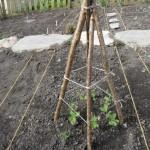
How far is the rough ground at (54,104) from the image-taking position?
3855mm

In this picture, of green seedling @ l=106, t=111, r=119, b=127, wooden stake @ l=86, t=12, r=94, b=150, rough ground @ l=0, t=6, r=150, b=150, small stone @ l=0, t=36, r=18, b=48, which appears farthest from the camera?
small stone @ l=0, t=36, r=18, b=48

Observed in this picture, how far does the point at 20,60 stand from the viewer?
6.14 meters

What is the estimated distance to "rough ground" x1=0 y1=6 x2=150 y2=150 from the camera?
3.86 meters

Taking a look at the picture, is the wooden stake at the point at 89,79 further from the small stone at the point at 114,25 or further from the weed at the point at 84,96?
the small stone at the point at 114,25

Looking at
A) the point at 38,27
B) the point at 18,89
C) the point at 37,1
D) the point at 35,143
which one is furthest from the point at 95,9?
the point at 37,1

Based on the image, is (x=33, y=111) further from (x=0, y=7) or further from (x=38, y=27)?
(x=0, y=7)

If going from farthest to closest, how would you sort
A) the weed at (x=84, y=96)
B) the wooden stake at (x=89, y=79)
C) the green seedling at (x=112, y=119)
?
the weed at (x=84, y=96), the green seedling at (x=112, y=119), the wooden stake at (x=89, y=79)

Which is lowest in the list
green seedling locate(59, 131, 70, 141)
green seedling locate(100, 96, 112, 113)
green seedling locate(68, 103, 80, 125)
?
green seedling locate(59, 131, 70, 141)

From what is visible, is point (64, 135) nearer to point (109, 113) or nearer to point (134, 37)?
point (109, 113)

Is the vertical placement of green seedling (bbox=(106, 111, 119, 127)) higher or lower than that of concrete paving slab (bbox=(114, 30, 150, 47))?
lower

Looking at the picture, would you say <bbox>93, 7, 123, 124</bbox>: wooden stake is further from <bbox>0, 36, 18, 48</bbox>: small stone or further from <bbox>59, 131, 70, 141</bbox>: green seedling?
<bbox>0, 36, 18, 48</bbox>: small stone

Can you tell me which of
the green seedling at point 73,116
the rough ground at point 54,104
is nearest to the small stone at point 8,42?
the rough ground at point 54,104

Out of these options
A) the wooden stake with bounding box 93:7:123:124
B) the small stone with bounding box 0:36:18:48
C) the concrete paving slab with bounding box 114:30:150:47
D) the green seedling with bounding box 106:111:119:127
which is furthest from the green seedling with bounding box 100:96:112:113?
the small stone with bounding box 0:36:18:48

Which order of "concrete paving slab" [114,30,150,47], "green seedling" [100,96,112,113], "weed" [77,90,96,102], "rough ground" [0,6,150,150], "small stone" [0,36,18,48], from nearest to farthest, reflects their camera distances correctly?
"rough ground" [0,6,150,150]
"green seedling" [100,96,112,113]
"weed" [77,90,96,102]
"concrete paving slab" [114,30,150,47]
"small stone" [0,36,18,48]
